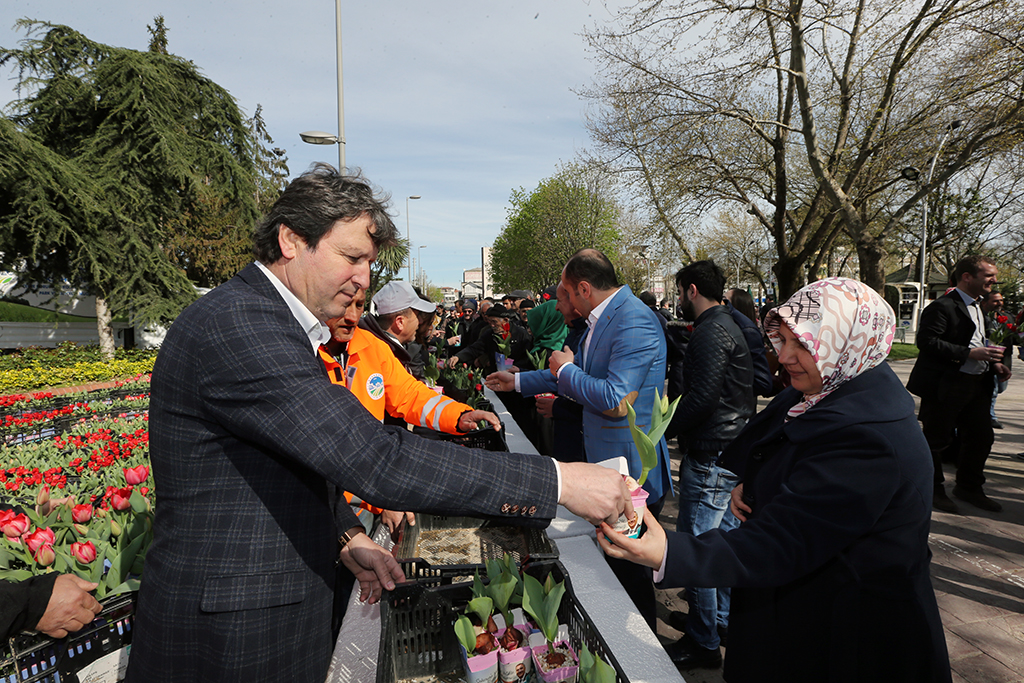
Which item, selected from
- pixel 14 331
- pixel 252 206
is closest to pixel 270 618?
pixel 252 206

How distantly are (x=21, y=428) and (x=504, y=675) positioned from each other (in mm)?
5498

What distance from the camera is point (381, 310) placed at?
13.2ft

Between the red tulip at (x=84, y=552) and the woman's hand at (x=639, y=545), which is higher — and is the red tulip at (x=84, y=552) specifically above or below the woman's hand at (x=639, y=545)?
below

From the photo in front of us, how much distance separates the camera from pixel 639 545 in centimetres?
140

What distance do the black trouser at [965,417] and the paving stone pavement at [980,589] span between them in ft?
1.40

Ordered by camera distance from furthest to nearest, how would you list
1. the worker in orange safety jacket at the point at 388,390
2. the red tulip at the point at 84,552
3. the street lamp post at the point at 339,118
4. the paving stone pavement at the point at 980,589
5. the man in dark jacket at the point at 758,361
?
the street lamp post at the point at 339,118, the man in dark jacket at the point at 758,361, the paving stone pavement at the point at 980,589, the worker in orange safety jacket at the point at 388,390, the red tulip at the point at 84,552

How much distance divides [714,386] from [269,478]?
2.54 m

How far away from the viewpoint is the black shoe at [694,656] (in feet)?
9.81

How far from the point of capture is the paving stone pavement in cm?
293

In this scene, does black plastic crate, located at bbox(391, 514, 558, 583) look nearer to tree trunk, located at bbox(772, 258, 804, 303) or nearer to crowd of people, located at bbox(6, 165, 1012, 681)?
crowd of people, located at bbox(6, 165, 1012, 681)

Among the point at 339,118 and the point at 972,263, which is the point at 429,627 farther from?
the point at 339,118

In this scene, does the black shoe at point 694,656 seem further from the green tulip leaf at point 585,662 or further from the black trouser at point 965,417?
the black trouser at point 965,417

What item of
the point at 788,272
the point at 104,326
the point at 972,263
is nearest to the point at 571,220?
the point at 788,272

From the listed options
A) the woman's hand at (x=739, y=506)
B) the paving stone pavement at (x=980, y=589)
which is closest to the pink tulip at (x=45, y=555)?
the woman's hand at (x=739, y=506)
